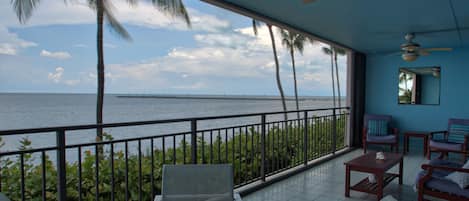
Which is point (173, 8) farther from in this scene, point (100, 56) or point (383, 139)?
point (383, 139)

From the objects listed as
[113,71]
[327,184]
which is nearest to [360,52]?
[327,184]

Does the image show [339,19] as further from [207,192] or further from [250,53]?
[250,53]

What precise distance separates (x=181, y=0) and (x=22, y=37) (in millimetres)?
13266

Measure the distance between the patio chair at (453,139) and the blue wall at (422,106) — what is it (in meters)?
0.40

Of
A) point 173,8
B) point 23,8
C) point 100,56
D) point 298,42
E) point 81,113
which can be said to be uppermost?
point 298,42

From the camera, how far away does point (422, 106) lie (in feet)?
21.1

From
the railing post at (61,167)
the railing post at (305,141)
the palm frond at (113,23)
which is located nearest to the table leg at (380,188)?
the railing post at (305,141)

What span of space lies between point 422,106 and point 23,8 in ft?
26.4

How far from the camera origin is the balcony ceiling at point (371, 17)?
126 inches

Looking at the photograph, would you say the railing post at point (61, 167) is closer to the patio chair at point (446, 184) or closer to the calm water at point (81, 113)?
the patio chair at point (446, 184)

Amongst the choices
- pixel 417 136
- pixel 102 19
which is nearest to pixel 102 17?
pixel 102 19

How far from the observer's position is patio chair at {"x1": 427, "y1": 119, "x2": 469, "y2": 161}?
5.17 meters

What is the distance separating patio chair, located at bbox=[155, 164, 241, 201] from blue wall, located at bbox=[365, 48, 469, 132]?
589 centimetres

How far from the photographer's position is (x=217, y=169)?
79.0 inches
